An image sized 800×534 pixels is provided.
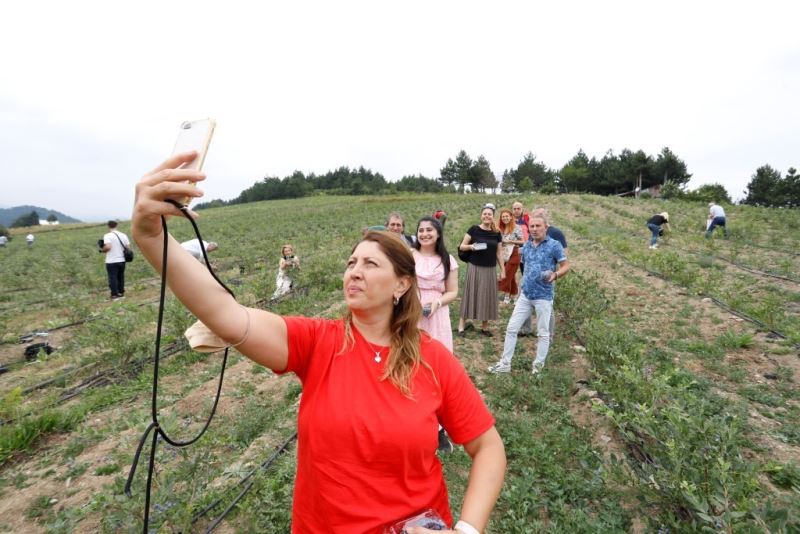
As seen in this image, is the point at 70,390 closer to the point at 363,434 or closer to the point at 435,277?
the point at 435,277

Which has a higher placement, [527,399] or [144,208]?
[144,208]

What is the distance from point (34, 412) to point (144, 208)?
526 centimetres

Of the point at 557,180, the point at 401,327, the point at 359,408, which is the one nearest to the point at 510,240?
the point at 401,327

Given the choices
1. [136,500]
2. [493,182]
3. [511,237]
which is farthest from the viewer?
[493,182]

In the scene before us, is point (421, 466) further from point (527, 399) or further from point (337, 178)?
point (337, 178)

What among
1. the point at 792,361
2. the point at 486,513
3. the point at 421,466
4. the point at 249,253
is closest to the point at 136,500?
the point at 421,466

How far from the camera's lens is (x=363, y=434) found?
1329 mm

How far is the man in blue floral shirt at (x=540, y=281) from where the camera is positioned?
4863 millimetres

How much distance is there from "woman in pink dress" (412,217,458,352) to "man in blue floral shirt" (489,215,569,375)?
1.43 m

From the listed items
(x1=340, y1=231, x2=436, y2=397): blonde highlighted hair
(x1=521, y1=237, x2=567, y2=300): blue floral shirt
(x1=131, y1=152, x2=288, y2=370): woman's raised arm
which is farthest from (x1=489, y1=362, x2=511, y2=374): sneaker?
(x1=131, y1=152, x2=288, y2=370): woman's raised arm

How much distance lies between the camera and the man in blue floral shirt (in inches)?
191

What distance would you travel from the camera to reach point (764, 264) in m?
10.4

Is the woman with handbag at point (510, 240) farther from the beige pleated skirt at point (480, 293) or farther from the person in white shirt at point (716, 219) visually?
the person in white shirt at point (716, 219)

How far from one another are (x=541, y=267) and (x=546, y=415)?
1.69 m
